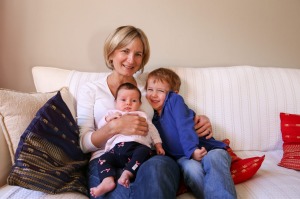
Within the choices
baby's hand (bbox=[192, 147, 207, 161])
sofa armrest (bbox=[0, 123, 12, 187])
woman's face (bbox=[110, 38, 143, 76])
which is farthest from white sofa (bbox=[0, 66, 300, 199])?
sofa armrest (bbox=[0, 123, 12, 187])

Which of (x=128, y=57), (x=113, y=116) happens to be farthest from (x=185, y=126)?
(x=128, y=57)

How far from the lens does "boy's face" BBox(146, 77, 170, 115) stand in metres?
1.48

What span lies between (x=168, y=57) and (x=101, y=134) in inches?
34.7

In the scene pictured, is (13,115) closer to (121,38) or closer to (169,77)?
(121,38)

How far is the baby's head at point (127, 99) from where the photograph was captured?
4.30 feet

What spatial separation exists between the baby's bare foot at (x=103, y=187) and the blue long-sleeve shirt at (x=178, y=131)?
0.42 m

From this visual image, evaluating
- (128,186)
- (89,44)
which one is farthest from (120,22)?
(128,186)

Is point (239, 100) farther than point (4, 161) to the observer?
Yes

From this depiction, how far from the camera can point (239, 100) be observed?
162cm

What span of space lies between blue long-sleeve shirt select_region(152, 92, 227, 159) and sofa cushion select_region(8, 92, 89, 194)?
0.45 m

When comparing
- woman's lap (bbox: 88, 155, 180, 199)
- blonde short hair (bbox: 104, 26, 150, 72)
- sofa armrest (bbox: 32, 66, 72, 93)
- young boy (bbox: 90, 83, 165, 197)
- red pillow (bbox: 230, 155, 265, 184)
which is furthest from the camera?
sofa armrest (bbox: 32, 66, 72, 93)

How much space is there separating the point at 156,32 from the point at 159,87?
55 cm

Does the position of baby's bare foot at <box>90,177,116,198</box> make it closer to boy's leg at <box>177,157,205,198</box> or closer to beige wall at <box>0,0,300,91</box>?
boy's leg at <box>177,157,205,198</box>

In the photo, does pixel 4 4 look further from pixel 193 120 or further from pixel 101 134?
pixel 193 120
